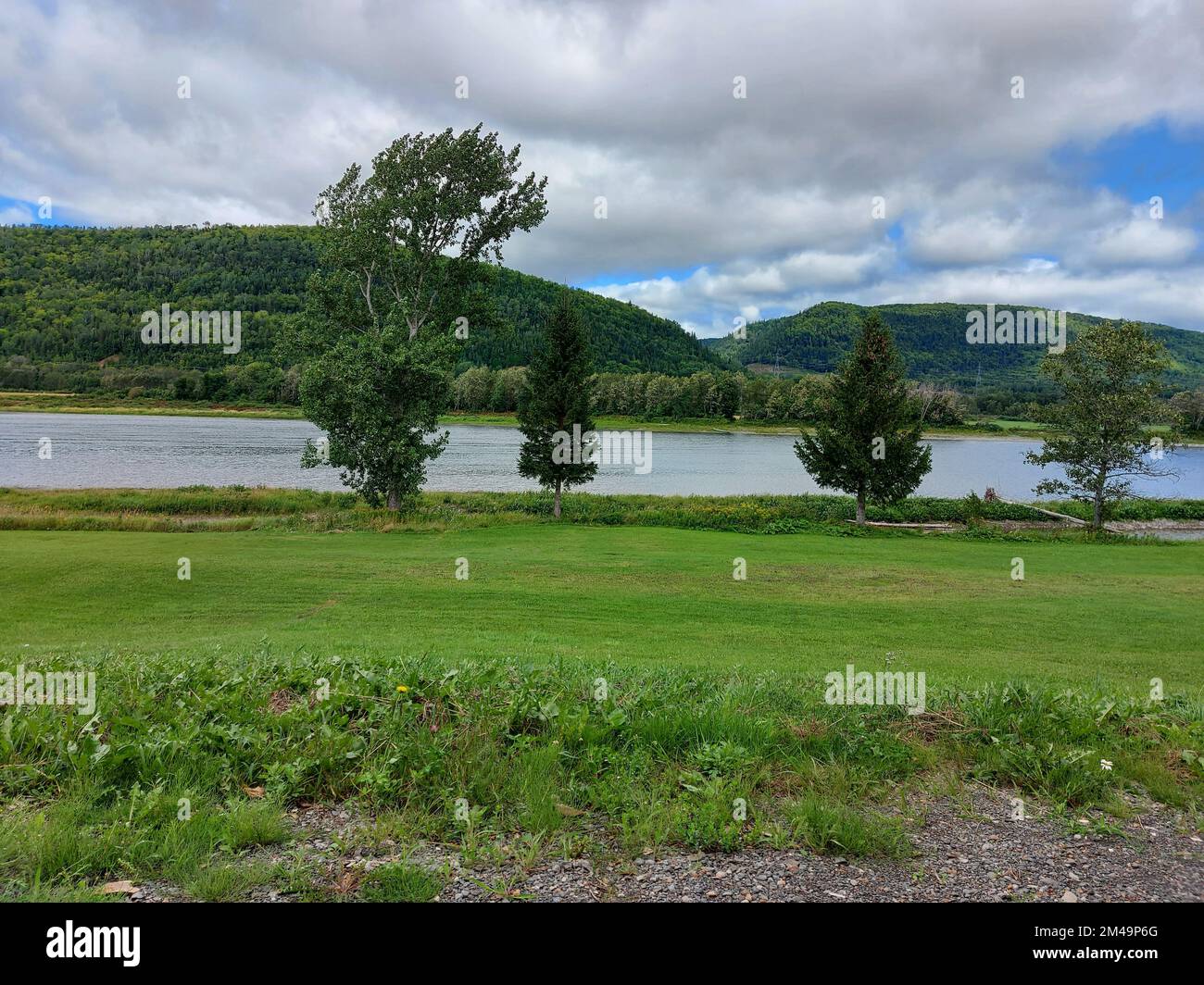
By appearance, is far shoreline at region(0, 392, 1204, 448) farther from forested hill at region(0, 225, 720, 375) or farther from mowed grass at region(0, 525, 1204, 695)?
mowed grass at region(0, 525, 1204, 695)

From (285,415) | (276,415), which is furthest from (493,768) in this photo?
(285,415)

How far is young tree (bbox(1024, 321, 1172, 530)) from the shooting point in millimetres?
36969

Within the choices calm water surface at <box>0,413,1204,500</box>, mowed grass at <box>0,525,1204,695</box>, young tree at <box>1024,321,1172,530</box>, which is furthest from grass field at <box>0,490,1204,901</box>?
calm water surface at <box>0,413,1204,500</box>

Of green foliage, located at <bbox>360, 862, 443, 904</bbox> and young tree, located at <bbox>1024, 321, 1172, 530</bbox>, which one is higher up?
young tree, located at <bbox>1024, 321, 1172, 530</bbox>

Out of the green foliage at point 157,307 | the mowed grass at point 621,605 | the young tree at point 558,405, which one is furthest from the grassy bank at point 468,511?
the green foliage at point 157,307

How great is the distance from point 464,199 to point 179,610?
1061 inches

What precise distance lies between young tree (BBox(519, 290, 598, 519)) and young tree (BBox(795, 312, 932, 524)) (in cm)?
1225

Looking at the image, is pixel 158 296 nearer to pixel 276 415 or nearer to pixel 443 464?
pixel 276 415

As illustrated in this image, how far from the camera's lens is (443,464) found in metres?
70.4

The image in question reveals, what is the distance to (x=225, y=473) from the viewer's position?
56.2 m

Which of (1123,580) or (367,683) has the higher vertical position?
(367,683)

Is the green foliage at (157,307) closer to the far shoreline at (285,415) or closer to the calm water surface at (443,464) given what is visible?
the far shoreline at (285,415)
